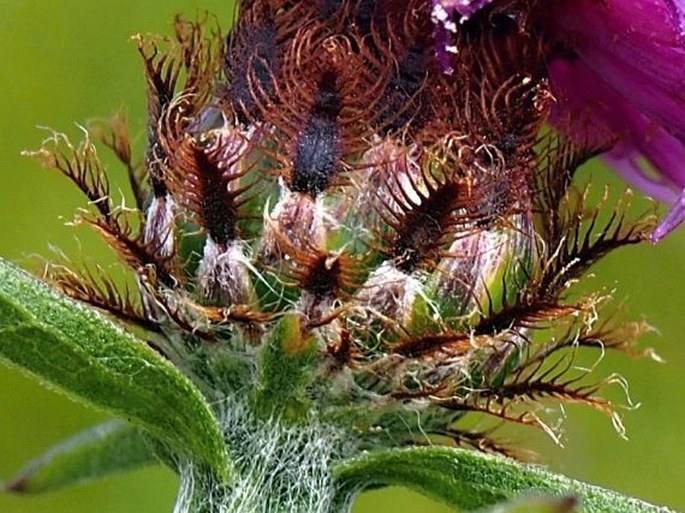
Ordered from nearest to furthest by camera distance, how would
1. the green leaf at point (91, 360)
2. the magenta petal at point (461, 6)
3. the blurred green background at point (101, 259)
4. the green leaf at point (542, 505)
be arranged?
the green leaf at point (542, 505) → the green leaf at point (91, 360) → the magenta petal at point (461, 6) → the blurred green background at point (101, 259)

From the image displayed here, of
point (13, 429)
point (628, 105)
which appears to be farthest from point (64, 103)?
point (628, 105)

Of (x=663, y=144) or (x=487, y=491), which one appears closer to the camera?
(x=487, y=491)

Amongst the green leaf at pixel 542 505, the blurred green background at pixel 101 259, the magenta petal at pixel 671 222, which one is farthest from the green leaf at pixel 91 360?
the blurred green background at pixel 101 259

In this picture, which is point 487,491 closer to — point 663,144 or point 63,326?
point 63,326

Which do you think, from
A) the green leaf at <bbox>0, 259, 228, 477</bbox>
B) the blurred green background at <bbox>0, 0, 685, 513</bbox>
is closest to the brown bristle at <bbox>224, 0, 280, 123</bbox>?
the green leaf at <bbox>0, 259, 228, 477</bbox>

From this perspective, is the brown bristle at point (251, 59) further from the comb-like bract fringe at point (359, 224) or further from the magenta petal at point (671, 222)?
the magenta petal at point (671, 222)

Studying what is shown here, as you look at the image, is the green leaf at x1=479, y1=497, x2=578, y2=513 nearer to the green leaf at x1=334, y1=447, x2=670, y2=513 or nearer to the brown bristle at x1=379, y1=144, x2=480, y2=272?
the green leaf at x1=334, y1=447, x2=670, y2=513
